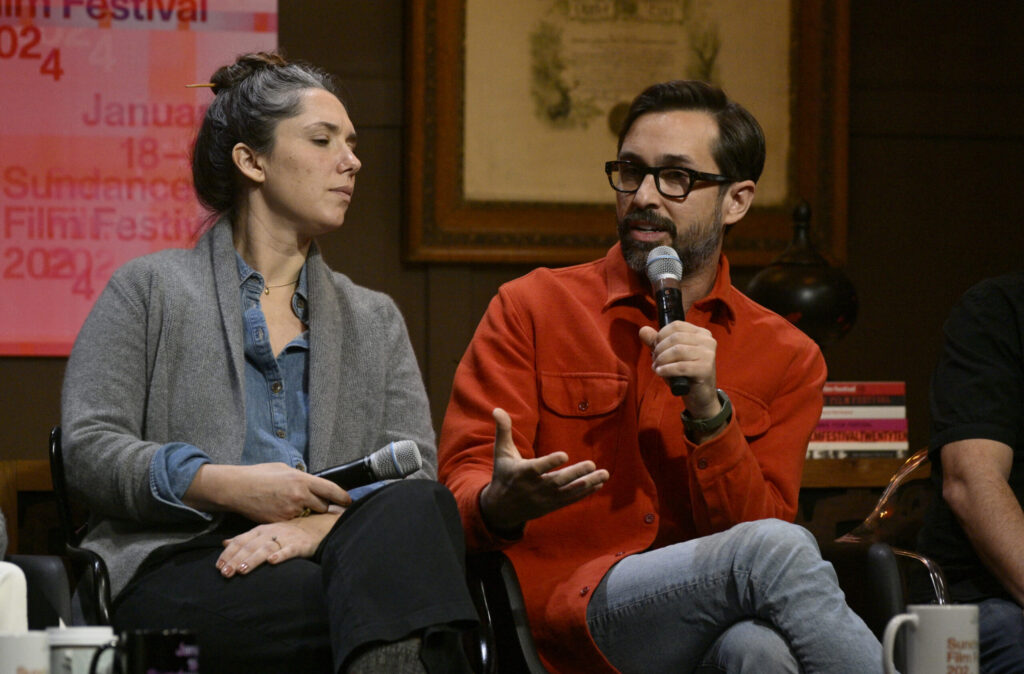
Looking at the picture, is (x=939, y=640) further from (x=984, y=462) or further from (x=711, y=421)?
(x=984, y=462)

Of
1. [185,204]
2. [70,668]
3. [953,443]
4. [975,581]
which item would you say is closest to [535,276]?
[953,443]

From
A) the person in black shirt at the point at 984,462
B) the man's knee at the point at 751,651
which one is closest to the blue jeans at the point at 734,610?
the man's knee at the point at 751,651

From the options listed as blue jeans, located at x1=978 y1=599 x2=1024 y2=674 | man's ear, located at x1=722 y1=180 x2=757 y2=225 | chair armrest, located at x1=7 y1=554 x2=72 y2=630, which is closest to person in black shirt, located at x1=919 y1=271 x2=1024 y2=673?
blue jeans, located at x1=978 y1=599 x2=1024 y2=674

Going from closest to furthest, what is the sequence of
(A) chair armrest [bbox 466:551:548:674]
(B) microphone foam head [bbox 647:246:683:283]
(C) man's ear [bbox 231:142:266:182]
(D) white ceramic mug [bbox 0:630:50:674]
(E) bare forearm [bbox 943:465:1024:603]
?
1. (D) white ceramic mug [bbox 0:630:50:674]
2. (A) chair armrest [bbox 466:551:548:674]
3. (B) microphone foam head [bbox 647:246:683:283]
4. (E) bare forearm [bbox 943:465:1024:603]
5. (C) man's ear [bbox 231:142:266:182]

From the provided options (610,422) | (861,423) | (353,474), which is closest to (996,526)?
(610,422)

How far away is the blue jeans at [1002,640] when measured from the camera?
2.07 m

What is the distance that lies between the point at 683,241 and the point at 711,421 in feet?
1.44

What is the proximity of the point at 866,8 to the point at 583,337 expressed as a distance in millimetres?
2140

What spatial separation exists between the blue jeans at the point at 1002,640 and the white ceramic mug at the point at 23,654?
148cm

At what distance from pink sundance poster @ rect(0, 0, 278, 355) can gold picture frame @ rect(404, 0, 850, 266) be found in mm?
463

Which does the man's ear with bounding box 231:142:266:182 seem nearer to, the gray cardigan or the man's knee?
the gray cardigan

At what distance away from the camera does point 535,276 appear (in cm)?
231

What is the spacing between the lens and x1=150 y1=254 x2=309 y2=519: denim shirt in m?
2.18

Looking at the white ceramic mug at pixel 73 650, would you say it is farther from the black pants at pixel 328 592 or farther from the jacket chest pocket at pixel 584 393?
the jacket chest pocket at pixel 584 393
